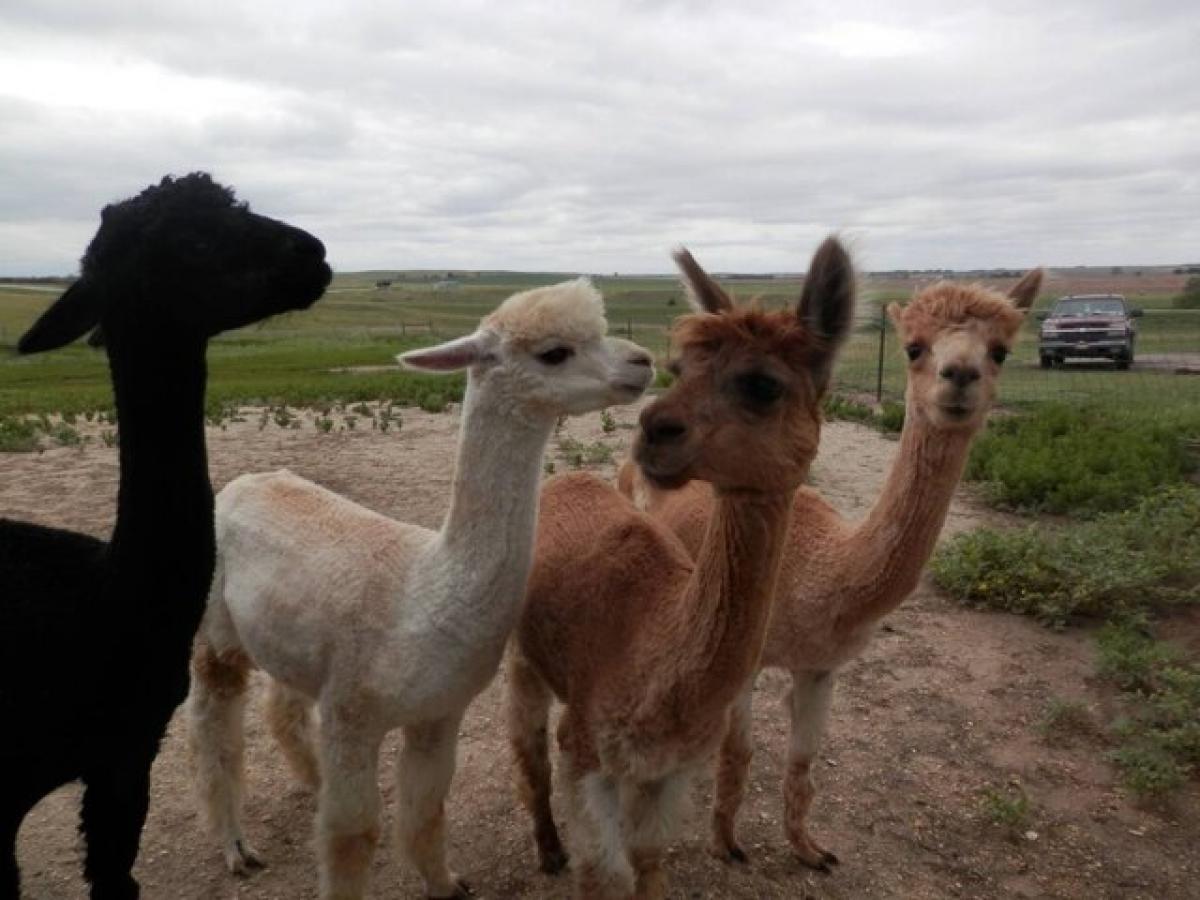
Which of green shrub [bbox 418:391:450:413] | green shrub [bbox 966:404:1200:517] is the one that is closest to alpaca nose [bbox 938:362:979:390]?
green shrub [bbox 966:404:1200:517]

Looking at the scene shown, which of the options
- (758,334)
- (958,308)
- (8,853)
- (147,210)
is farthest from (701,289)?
(8,853)

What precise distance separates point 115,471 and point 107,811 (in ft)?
28.4

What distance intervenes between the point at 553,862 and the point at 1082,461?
8.02 m

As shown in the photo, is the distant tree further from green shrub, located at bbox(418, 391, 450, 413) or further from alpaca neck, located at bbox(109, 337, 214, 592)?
alpaca neck, located at bbox(109, 337, 214, 592)

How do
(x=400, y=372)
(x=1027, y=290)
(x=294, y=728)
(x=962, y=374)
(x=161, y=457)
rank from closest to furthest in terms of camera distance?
(x=161, y=457) → (x=962, y=374) → (x=294, y=728) → (x=1027, y=290) → (x=400, y=372)

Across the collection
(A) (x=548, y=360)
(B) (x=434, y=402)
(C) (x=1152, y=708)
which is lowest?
(C) (x=1152, y=708)

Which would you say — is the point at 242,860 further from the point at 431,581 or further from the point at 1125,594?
the point at 1125,594

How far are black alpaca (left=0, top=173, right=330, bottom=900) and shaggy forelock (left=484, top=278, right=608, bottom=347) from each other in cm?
68

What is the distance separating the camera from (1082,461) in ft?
31.0

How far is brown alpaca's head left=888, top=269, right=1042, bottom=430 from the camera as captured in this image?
3652 millimetres

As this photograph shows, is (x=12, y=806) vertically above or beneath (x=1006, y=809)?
above

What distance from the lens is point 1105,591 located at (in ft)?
20.4

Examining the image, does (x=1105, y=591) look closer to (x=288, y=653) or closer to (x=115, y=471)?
(x=288, y=653)

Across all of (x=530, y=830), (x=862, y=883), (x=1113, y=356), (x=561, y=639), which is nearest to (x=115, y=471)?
(x=530, y=830)
